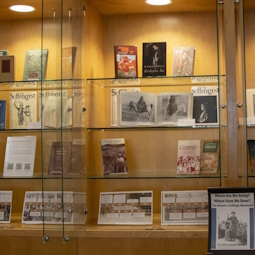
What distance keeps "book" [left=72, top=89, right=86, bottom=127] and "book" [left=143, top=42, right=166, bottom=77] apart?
1.66ft

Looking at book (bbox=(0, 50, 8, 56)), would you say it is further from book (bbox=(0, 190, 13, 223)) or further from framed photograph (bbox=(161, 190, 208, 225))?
framed photograph (bbox=(161, 190, 208, 225))

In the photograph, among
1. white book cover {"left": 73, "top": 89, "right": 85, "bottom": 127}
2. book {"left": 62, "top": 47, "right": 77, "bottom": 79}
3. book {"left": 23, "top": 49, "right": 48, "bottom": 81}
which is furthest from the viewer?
book {"left": 23, "top": 49, "right": 48, "bottom": 81}

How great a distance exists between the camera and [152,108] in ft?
11.2

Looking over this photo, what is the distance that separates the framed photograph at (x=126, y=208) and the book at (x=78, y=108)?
1.94 feet

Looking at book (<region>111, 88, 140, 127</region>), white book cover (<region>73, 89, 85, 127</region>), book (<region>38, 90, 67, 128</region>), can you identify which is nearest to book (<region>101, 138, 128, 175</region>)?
book (<region>111, 88, 140, 127</region>)

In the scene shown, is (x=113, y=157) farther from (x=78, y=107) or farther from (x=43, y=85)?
(x=43, y=85)

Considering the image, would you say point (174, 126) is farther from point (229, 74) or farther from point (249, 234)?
point (249, 234)

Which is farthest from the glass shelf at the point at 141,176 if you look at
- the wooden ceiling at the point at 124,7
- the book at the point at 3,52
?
the wooden ceiling at the point at 124,7

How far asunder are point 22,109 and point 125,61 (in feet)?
2.77

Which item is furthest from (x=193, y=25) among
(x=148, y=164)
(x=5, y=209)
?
(x=5, y=209)

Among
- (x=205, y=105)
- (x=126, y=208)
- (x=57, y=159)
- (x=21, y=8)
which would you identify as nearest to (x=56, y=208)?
(x=57, y=159)

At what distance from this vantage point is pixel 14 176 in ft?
11.0

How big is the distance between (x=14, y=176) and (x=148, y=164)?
0.98 metres

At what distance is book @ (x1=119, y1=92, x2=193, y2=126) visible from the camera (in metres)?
3.38
